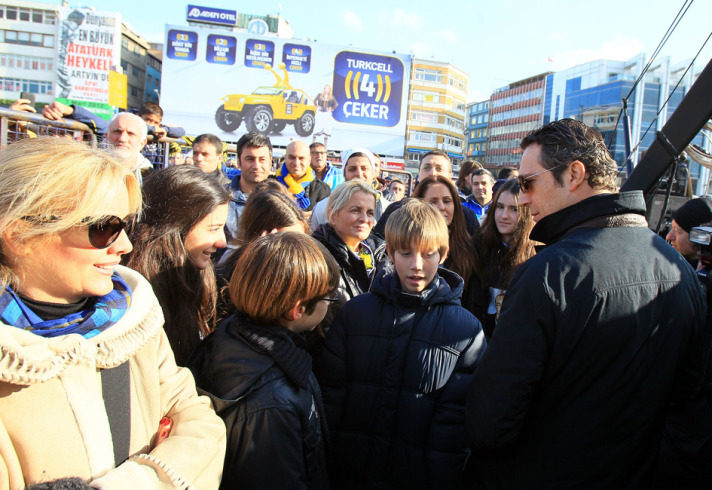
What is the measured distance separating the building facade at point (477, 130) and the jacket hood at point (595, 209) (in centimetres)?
10018

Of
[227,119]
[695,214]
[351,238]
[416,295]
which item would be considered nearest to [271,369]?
[416,295]

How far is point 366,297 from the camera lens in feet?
6.92

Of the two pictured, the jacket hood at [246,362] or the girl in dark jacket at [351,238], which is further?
the girl in dark jacket at [351,238]

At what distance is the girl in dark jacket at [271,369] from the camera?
→ 1441 mm

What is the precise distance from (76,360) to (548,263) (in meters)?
1.31

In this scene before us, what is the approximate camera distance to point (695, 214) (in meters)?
2.92

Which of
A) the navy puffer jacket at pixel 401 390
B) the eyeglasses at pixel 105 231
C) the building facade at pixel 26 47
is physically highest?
the building facade at pixel 26 47

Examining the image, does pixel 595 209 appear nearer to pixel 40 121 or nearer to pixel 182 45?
pixel 40 121

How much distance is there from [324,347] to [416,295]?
47 cm

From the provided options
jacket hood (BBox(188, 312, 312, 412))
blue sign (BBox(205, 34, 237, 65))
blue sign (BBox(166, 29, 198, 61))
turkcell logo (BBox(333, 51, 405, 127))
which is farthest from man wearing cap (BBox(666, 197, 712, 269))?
blue sign (BBox(166, 29, 198, 61))

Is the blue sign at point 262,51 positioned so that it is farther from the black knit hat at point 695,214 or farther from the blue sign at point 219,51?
the black knit hat at point 695,214

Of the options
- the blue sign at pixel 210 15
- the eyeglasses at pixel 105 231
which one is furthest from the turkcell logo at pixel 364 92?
the eyeglasses at pixel 105 231

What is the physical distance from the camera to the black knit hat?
2.84 meters

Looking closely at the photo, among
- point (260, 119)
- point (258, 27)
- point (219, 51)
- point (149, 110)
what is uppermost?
point (258, 27)
